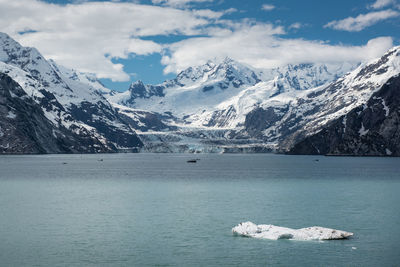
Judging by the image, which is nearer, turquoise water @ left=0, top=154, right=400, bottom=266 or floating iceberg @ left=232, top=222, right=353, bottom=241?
turquoise water @ left=0, top=154, right=400, bottom=266

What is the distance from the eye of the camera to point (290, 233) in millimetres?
70438

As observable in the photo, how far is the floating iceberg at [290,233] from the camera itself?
228 ft

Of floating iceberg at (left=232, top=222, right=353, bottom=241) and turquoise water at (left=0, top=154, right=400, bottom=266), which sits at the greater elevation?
A: floating iceberg at (left=232, top=222, right=353, bottom=241)

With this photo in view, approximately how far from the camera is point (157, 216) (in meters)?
91.1

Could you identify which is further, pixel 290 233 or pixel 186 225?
pixel 186 225

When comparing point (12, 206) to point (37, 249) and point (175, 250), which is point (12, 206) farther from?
point (175, 250)

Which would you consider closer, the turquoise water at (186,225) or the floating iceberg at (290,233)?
the turquoise water at (186,225)

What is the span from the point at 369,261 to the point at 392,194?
75.4 metres

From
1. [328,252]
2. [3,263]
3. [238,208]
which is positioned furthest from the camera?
[238,208]

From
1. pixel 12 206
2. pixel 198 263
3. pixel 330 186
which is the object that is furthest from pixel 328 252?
pixel 330 186

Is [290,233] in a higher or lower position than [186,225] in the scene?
higher

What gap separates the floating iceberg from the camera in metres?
69.5

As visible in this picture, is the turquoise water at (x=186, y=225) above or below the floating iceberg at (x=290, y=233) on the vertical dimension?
below

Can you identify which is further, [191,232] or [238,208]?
[238,208]
